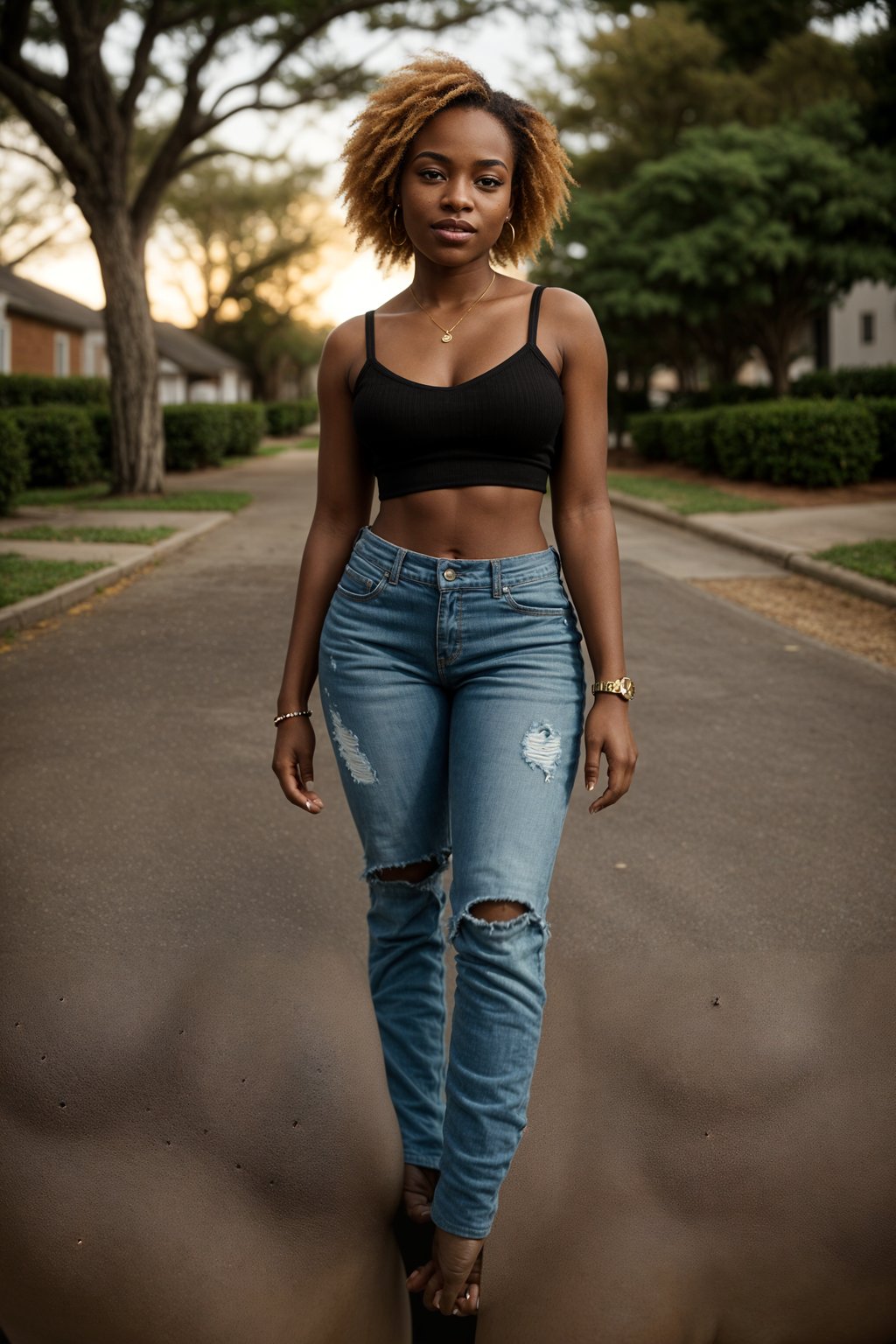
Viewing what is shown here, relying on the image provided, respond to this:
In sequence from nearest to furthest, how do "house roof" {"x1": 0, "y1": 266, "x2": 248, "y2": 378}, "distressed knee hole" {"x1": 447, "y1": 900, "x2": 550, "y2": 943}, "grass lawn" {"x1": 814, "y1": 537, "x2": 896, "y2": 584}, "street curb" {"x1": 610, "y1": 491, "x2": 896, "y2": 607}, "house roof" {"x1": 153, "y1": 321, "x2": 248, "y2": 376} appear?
"distressed knee hole" {"x1": 447, "y1": 900, "x2": 550, "y2": 943} → "street curb" {"x1": 610, "y1": 491, "x2": 896, "y2": 607} → "grass lawn" {"x1": 814, "y1": 537, "x2": 896, "y2": 584} → "house roof" {"x1": 0, "y1": 266, "x2": 248, "y2": 378} → "house roof" {"x1": 153, "y1": 321, "x2": 248, "y2": 376}

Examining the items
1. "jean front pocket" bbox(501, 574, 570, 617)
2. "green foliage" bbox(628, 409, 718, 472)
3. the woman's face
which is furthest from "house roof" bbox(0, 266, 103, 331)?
"jean front pocket" bbox(501, 574, 570, 617)

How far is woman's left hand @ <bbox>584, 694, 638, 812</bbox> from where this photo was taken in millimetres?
2359

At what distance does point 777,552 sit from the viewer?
1267 centimetres

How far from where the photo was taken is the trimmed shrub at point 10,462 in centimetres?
1527

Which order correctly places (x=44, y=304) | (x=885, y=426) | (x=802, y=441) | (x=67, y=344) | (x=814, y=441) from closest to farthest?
(x=814, y=441) < (x=802, y=441) < (x=885, y=426) < (x=44, y=304) < (x=67, y=344)

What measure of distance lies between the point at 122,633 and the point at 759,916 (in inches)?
227

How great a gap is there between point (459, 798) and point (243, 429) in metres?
30.3

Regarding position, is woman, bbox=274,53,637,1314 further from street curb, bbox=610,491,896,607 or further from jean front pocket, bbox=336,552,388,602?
street curb, bbox=610,491,896,607

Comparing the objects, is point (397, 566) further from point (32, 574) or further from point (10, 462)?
point (10, 462)

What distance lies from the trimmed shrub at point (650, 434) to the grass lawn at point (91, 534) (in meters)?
12.2

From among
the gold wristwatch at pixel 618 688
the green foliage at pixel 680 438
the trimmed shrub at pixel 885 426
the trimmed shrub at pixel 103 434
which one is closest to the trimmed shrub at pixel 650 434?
the green foliage at pixel 680 438

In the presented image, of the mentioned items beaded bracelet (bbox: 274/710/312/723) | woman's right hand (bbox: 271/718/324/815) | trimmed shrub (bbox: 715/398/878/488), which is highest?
trimmed shrub (bbox: 715/398/878/488)

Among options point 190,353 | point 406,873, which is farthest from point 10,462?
point 190,353

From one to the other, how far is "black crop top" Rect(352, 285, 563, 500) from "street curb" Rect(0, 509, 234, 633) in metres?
7.08
